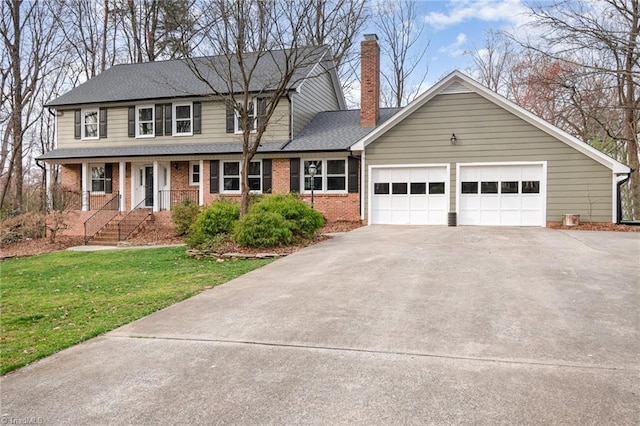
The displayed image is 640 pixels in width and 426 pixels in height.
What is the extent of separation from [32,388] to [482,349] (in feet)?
13.1

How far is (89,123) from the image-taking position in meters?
21.3

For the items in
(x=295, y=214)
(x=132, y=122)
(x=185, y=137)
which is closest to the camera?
(x=295, y=214)

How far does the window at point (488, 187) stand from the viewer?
16.2 meters

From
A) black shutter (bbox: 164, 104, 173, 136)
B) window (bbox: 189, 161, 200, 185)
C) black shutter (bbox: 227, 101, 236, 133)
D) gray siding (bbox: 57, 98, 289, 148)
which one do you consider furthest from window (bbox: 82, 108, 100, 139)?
black shutter (bbox: 227, 101, 236, 133)

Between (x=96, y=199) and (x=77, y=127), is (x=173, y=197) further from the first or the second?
(x=77, y=127)

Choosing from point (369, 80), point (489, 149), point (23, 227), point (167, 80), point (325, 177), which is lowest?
point (23, 227)

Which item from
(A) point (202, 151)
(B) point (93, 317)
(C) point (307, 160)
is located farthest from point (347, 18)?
(B) point (93, 317)

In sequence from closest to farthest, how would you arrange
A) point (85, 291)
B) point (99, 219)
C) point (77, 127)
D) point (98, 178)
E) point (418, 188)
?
point (85, 291) < point (418, 188) < point (99, 219) < point (98, 178) < point (77, 127)

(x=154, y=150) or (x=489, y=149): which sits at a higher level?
(x=154, y=150)

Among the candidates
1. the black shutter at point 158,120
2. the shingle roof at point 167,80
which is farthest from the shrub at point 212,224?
the black shutter at point 158,120

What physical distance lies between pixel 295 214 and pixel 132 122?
39.8ft

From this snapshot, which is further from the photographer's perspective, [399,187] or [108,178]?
[108,178]

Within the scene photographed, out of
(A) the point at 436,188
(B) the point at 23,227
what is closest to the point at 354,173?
(A) the point at 436,188

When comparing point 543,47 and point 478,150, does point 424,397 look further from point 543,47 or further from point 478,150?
point 478,150
